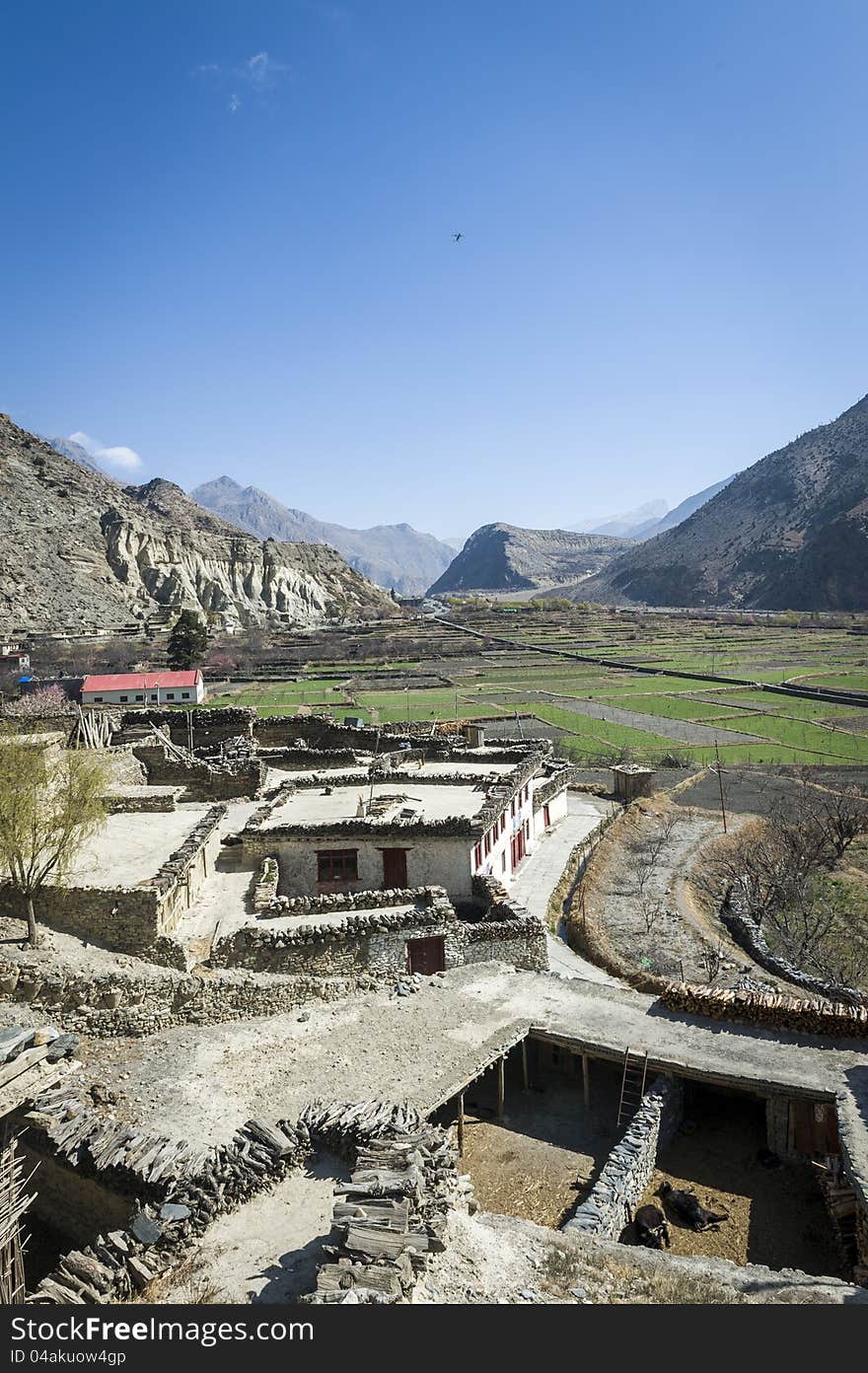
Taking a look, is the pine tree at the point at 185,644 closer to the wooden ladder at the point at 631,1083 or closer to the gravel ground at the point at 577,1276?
the wooden ladder at the point at 631,1083

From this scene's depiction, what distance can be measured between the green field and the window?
3025cm

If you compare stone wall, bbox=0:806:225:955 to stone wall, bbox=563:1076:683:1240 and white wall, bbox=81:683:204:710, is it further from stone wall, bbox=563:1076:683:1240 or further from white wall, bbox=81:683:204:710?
white wall, bbox=81:683:204:710

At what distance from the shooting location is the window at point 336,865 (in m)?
24.4

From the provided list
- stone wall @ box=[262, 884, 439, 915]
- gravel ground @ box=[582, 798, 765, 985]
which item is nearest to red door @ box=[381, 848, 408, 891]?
stone wall @ box=[262, 884, 439, 915]

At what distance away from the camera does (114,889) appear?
19047 millimetres

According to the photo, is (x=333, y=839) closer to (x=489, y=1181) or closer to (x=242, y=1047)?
(x=242, y=1047)

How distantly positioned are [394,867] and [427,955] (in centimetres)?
409

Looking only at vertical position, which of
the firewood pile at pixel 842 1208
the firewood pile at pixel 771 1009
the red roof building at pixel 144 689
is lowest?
the firewood pile at pixel 842 1208

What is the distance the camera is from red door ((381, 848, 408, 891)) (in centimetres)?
2433

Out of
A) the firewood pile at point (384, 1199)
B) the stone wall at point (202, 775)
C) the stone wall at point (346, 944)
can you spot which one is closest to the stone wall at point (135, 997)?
the stone wall at point (346, 944)

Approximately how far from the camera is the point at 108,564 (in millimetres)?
143375

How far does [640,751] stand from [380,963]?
131 feet

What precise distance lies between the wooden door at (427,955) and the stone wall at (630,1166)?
6.08 m

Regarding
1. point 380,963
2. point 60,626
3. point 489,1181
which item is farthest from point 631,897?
point 60,626
